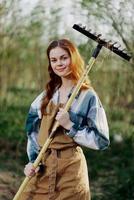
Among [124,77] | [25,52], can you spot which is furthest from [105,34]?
[25,52]

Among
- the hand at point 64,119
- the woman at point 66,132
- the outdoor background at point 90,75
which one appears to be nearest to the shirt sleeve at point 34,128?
the woman at point 66,132

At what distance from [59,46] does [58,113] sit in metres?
0.41

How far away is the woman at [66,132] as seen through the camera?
4.04 meters

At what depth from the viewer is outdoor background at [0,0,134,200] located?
24.9 ft

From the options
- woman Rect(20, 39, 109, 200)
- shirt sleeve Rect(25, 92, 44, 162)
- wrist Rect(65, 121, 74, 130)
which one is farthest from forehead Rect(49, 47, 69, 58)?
wrist Rect(65, 121, 74, 130)

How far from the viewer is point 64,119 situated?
401 cm

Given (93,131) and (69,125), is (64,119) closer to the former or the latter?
(69,125)

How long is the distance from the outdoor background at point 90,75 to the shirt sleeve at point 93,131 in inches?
100

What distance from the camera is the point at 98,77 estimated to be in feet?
28.1

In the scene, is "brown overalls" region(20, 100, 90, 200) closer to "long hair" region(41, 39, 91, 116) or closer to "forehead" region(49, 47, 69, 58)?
"long hair" region(41, 39, 91, 116)

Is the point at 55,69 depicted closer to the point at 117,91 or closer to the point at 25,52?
the point at 117,91

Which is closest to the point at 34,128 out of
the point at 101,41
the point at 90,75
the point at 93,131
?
the point at 93,131

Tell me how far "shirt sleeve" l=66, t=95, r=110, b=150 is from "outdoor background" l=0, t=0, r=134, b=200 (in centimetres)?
255

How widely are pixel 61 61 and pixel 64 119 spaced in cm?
37
